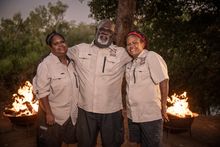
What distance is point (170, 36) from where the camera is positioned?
11.7m

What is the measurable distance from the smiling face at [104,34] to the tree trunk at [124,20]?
2974mm

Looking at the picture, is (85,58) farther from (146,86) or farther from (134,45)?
(146,86)

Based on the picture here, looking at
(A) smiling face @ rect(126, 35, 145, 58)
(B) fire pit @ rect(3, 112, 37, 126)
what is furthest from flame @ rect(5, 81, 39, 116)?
(A) smiling face @ rect(126, 35, 145, 58)

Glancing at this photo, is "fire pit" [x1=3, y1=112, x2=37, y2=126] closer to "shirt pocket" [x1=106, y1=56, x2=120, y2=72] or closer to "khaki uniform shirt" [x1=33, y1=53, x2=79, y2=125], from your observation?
"khaki uniform shirt" [x1=33, y1=53, x2=79, y2=125]

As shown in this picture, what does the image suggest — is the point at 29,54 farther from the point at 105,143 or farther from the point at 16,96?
the point at 105,143

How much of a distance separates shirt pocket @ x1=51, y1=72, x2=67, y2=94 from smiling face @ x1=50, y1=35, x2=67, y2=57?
0.34 m

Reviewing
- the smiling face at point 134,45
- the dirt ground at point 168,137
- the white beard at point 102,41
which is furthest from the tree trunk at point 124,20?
the smiling face at point 134,45

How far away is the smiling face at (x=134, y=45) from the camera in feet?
13.9

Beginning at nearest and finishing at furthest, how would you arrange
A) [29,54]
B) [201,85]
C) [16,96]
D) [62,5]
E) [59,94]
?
[59,94] → [16,96] → [201,85] → [29,54] → [62,5]

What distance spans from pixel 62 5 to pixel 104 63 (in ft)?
113

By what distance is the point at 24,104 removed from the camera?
22.5 feet

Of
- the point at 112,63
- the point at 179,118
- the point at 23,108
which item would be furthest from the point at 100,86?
the point at 23,108

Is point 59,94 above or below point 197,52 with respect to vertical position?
below

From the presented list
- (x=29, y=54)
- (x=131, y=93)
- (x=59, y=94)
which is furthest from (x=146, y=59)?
(x=29, y=54)
